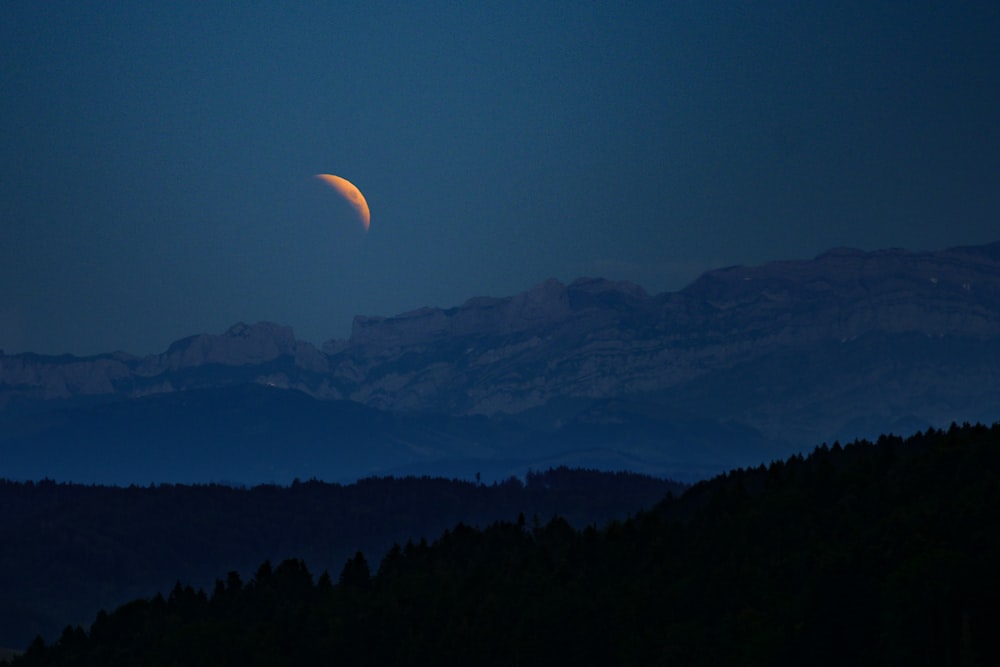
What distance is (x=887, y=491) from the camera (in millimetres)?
199250

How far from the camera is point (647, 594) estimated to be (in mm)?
189125

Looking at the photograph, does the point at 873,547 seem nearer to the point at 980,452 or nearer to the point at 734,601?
the point at 734,601

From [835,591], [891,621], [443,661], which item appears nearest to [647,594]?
[443,661]

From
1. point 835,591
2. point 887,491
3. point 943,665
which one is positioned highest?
point 887,491

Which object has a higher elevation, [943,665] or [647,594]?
[647,594]

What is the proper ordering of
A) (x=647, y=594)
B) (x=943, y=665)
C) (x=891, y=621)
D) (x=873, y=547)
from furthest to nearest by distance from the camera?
(x=647, y=594), (x=873, y=547), (x=891, y=621), (x=943, y=665)

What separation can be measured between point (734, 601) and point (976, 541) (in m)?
38.1

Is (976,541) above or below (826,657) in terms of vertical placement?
above

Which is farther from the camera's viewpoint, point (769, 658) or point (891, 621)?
point (769, 658)

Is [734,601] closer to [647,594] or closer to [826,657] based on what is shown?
[647,594]

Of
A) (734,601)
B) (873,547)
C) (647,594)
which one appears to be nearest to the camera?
(873,547)

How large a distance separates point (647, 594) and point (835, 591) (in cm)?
4489

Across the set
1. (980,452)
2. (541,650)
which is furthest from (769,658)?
(980,452)

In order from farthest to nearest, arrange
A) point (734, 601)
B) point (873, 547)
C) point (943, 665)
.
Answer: point (734, 601), point (873, 547), point (943, 665)
